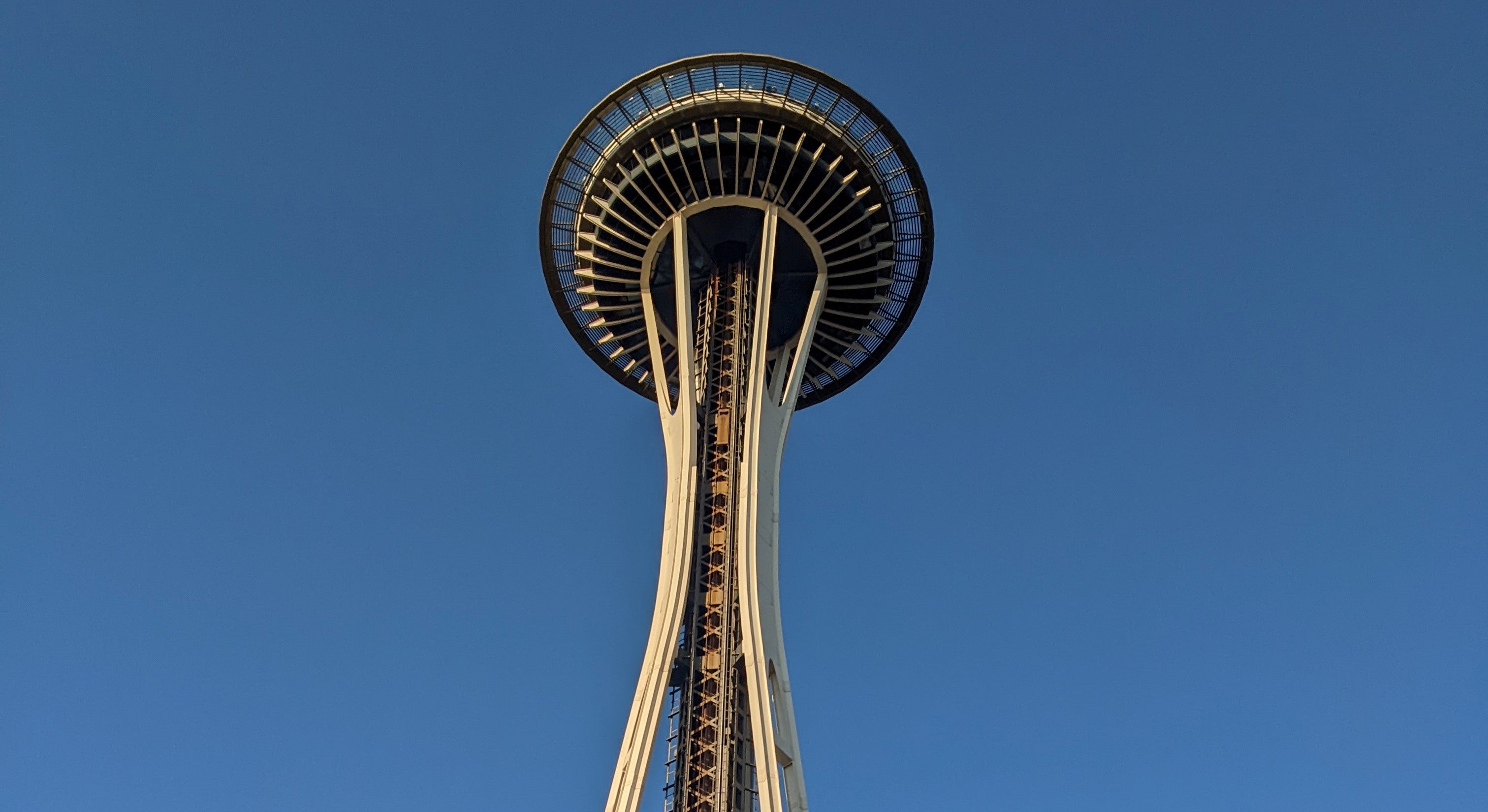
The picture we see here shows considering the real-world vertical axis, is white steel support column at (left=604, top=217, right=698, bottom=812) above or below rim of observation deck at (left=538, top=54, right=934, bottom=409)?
below

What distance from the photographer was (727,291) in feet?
166

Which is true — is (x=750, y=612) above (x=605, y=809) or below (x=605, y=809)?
above

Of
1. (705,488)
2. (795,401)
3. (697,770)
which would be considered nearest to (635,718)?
(697,770)

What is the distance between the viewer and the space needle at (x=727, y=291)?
1665 inches

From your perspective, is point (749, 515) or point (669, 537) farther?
point (669, 537)

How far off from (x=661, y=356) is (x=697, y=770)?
16.2 meters

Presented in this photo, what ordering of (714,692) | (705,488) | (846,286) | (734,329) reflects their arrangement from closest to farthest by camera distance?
(714,692) → (705,488) → (734,329) → (846,286)

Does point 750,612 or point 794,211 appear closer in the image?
point 750,612

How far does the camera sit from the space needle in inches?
1665

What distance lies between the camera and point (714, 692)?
41344mm

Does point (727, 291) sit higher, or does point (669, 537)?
point (727, 291)

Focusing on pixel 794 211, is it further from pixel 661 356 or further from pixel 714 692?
pixel 714 692

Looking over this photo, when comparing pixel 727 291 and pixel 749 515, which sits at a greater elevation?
pixel 727 291

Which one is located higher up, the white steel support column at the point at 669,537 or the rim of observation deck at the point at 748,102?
the rim of observation deck at the point at 748,102
